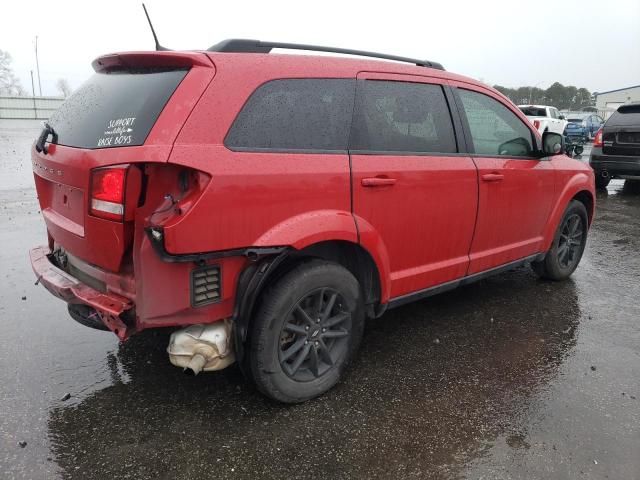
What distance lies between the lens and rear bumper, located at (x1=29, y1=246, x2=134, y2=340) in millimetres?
2436

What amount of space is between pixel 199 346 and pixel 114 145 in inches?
41.2

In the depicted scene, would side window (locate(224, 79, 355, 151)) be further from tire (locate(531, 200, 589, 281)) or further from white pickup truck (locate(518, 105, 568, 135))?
white pickup truck (locate(518, 105, 568, 135))

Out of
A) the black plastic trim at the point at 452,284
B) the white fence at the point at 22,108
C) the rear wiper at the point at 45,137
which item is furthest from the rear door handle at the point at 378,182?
the white fence at the point at 22,108


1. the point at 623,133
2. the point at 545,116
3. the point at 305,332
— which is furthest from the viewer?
the point at 545,116

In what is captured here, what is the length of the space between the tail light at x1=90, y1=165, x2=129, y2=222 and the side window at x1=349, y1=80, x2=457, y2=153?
126cm

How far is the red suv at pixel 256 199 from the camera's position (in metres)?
2.32

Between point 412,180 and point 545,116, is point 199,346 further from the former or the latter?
point 545,116

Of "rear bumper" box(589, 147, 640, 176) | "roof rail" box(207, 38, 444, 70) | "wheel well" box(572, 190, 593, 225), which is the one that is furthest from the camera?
"rear bumper" box(589, 147, 640, 176)

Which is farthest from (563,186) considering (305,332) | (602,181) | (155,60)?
(602,181)

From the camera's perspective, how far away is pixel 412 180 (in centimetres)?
310

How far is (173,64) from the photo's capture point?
250cm

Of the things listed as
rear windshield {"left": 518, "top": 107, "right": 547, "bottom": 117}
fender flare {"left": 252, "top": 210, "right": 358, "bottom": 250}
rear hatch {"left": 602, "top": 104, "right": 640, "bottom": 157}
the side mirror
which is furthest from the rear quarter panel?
rear windshield {"left": 518, "top": 107, "right": 547, "bottom": 117}

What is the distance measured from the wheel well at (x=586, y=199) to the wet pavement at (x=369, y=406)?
118 centimetres

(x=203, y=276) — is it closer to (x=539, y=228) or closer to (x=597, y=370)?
(x=597, y=370)
